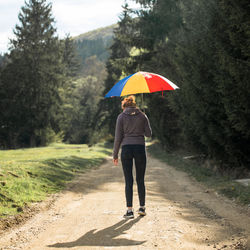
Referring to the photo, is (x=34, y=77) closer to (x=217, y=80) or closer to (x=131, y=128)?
(x=217, y=80)

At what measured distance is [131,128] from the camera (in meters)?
6.66

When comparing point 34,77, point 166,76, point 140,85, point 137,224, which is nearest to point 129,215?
point 137,224

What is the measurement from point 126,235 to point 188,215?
1.86 meters

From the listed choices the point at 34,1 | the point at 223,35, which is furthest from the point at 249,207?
the point at 34,1

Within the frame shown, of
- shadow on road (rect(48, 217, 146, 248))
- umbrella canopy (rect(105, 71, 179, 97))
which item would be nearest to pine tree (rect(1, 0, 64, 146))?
umbrella canopy (rect(105, 71, 179, 97))

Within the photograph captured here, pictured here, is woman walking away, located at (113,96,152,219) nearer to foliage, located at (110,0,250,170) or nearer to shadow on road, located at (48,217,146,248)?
shadow on road, located at (48,217,146,248)

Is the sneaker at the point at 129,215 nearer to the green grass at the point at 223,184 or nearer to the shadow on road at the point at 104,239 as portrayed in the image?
the shadow on road at the point at 104,239

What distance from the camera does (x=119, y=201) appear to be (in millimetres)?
8336

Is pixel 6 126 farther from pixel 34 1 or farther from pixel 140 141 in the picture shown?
pixel 140 141

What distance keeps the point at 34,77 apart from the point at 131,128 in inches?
1363

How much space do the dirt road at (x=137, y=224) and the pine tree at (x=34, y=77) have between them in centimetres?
3105

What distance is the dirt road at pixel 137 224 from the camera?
16.2ft

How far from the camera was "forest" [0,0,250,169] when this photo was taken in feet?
33.0

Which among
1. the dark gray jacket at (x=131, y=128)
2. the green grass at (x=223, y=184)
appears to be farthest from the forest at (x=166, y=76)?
the dark gray jacket at (x=131, y=128)
